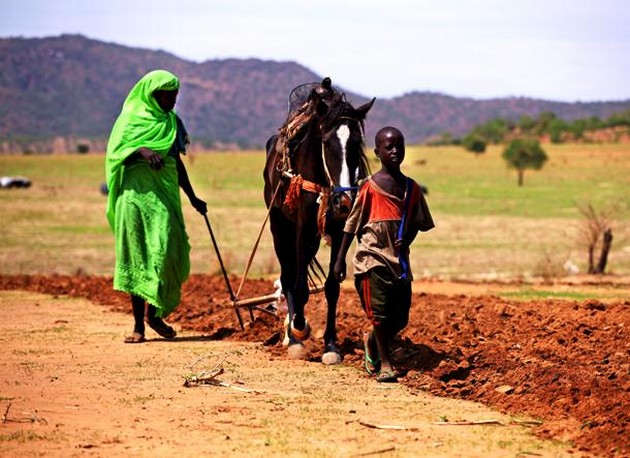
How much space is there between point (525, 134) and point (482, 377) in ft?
394

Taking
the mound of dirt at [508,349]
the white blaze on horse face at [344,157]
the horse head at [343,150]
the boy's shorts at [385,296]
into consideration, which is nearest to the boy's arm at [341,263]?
the boy's shorts at [385,296]

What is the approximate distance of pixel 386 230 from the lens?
898cm

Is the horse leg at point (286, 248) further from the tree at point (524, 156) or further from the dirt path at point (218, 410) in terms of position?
the tree at point (524, 156)

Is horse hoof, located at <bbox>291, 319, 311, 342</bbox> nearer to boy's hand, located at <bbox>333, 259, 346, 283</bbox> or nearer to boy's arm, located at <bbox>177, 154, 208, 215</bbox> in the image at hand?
boy's hand, located at <bbox>333, 259, 346, 283</bbox>

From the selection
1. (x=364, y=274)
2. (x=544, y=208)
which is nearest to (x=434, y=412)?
(x=364, y=274)

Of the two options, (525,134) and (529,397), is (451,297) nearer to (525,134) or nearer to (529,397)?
(529,397)

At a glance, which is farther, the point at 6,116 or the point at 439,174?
the point at 6,116

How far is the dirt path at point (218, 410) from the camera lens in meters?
6.99

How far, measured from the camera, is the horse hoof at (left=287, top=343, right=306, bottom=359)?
10.5 meters

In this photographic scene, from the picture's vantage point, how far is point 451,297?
14.8m

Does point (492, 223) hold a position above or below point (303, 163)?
below

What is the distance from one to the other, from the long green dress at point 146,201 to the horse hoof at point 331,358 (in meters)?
1.96

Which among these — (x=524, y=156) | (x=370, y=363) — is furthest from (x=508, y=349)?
(x=524, y=156)

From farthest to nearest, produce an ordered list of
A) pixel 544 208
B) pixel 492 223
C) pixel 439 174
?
pixel 439 174 < pixel 544 208 < pixel 492 223
